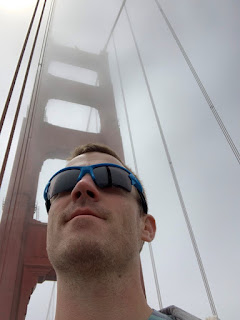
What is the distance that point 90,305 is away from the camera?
818mm

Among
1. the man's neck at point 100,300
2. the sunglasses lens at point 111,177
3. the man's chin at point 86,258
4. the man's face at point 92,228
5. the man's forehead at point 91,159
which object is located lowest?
the man's neck at point 100,300


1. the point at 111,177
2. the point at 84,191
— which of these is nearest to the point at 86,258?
the point at 84,191

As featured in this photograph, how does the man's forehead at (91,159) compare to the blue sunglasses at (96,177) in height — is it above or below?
above

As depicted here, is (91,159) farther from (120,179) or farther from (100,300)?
(100,300)

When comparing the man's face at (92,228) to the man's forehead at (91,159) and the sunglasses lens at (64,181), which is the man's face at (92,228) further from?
the man's forehead at (91,159)

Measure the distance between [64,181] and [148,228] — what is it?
0.50m

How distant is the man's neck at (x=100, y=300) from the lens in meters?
0.81

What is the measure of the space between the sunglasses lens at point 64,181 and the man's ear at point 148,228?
1.33 feet

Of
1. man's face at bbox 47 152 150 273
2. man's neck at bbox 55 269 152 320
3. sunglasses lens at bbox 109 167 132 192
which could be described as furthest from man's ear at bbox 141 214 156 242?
man's neck at bbox 55 269 152 320

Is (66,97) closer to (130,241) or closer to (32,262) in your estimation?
(32,262)

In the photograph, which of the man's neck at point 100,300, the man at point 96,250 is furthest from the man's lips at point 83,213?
the man's neck at point 100,300

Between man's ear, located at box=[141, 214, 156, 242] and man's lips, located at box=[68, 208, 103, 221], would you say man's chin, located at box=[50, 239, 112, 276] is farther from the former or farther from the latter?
man's ear, located at box=[141, 214, 156, 242]

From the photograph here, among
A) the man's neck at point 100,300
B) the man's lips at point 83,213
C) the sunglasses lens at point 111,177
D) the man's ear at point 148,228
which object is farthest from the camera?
the man's ear at point 148,228

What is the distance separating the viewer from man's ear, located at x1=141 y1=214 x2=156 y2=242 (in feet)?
3.91
